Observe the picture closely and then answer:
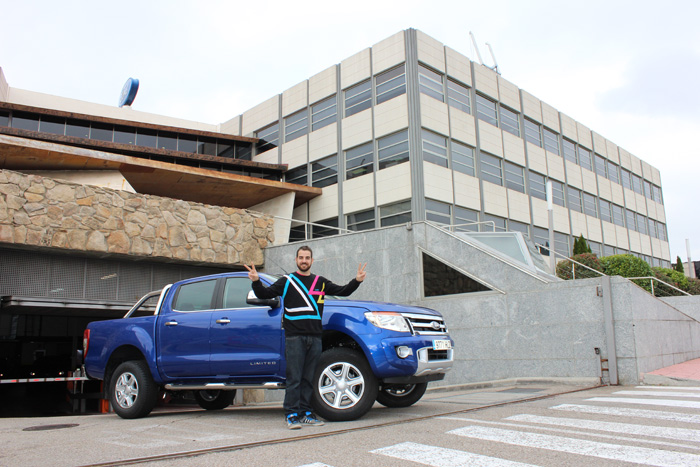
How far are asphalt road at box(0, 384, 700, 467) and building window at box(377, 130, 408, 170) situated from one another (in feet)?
59.2

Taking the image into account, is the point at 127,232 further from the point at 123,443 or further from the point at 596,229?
the point at 596,229

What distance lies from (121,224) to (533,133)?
24297 mm

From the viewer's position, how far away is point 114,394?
7.64m

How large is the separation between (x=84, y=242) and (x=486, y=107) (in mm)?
20897

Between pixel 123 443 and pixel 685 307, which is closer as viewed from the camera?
pixel 123 443

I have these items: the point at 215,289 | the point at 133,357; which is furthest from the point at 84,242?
the point at 215,289

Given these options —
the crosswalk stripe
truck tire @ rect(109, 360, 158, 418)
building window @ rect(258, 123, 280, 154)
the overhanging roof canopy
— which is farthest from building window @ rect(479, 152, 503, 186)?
truck tire @ rect(109, 360, 158, 418)

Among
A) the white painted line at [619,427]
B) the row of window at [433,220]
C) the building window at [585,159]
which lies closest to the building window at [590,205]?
the building window at [585,159]

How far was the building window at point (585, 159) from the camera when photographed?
1431 inches

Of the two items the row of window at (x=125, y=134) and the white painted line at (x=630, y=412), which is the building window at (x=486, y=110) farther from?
the white painted line at (x=630, y=412)

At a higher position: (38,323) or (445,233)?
(445,233)

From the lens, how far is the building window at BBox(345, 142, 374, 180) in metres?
25.9

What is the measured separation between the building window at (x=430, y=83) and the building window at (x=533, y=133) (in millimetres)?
7912

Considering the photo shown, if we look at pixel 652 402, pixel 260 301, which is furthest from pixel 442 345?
pixel 652 402
